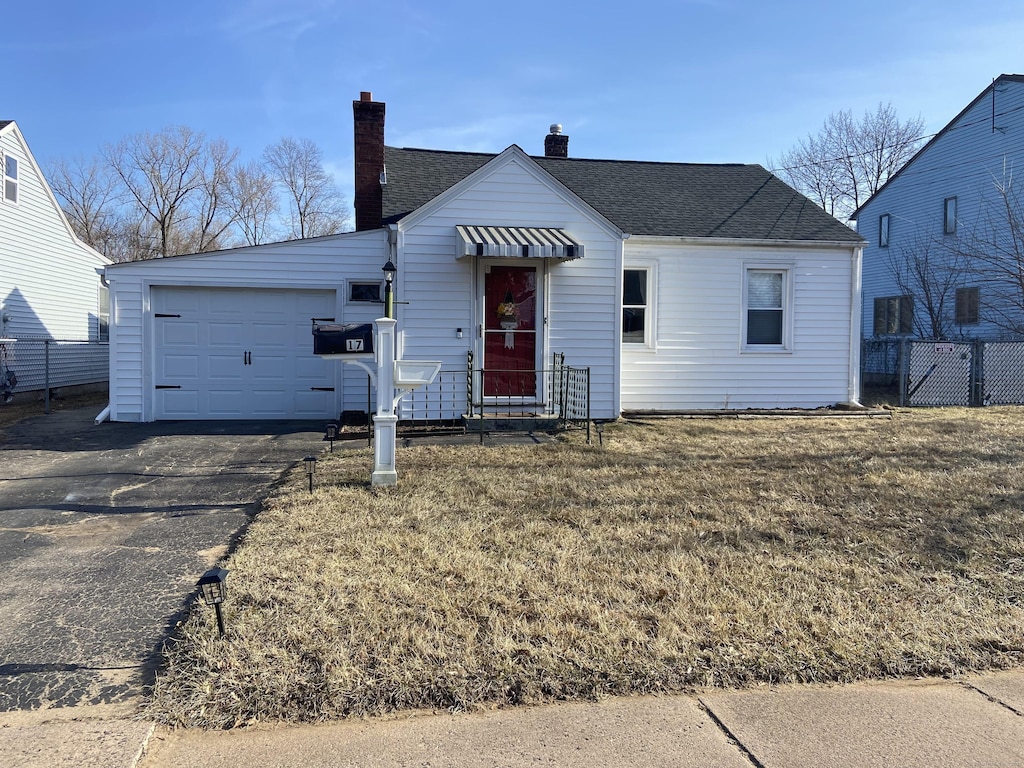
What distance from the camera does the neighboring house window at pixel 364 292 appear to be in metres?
10.3

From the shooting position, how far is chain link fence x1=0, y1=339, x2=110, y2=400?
45.5ft

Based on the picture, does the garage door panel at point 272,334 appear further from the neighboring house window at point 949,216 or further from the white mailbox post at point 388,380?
the neighboring house window at point 949,216

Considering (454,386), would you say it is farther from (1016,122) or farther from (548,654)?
(1016,122)

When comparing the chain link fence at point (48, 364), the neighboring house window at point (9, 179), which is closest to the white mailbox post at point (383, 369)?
the chain link fence at point (48, 364)

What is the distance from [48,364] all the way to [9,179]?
14.0ft

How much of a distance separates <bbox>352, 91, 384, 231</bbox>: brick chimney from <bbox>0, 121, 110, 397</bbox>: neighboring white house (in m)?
6.23

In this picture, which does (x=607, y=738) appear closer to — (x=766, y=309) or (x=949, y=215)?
(x=766, y=309)

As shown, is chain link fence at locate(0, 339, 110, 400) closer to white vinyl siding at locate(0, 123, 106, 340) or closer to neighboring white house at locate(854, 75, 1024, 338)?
white vinyl siding at locate(0, 123, 106, 340)

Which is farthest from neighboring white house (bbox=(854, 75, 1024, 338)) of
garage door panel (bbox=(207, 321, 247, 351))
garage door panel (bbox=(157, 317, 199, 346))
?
garage door panel (bbox=(157, 317, 199, 346))

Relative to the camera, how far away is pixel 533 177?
10.0 metres

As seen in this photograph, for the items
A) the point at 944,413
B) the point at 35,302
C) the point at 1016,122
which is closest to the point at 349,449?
the point at 944,413

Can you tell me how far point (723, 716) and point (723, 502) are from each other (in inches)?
124

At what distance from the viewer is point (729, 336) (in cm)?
1165

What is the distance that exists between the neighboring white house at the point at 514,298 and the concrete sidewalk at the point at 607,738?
21.9 feet
